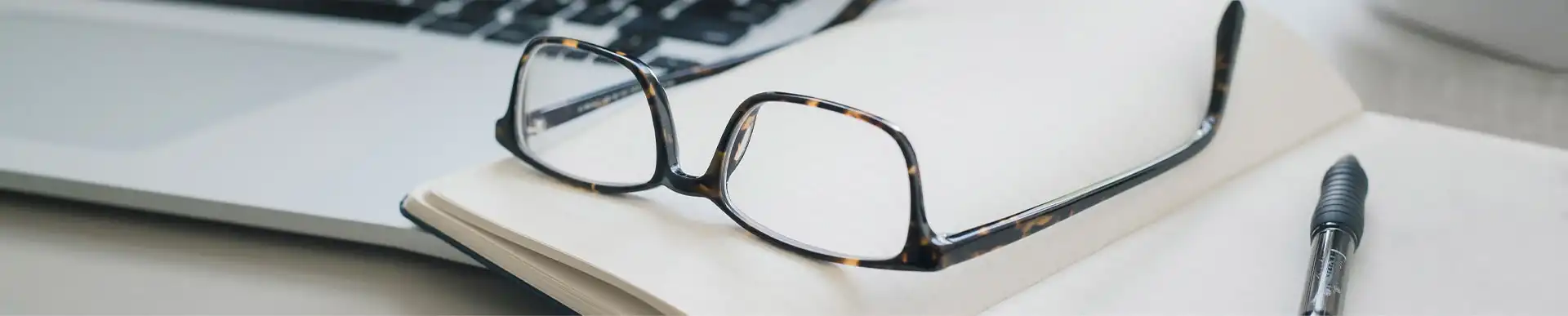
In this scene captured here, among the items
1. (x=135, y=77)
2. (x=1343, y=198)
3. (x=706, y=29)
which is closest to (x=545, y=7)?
(x=706, y=29)

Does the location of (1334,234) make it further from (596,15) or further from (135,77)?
(135,77)

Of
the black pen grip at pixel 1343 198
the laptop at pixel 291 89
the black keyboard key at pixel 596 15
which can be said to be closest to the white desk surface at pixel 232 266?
the laptop at pixel 291 89

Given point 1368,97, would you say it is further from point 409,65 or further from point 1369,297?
point 409,65

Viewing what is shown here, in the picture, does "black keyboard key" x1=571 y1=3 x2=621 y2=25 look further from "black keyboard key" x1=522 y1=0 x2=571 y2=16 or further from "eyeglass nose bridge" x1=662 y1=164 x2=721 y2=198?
"eyeglass nose bridge" x1=662 y1=164 x2=721 y2=198

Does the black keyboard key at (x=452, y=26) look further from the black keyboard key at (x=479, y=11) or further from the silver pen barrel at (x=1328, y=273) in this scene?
the silver pen barrel at (x=1328, y=273)

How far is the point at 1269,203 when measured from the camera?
37 centimetres

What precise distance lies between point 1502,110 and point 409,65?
0.55 meters

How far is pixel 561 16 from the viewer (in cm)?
61

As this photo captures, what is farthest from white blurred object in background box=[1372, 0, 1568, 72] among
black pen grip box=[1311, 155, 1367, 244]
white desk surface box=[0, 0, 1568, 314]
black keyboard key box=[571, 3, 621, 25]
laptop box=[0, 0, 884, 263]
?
black keyboard key box=[571, 3, 621, 25]

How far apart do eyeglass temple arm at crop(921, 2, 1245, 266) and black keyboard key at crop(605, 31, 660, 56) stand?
284 millimetres

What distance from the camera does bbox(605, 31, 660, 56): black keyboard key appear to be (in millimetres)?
537

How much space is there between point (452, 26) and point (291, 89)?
0.11 m

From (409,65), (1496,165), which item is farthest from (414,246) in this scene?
(1496,165)

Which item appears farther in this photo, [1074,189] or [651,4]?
[651,4]
